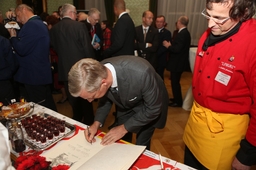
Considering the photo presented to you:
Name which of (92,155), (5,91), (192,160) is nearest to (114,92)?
(92,155)

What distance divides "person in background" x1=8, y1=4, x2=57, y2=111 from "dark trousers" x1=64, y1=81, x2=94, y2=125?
0.29 meters

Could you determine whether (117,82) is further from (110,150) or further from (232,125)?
(232,125)

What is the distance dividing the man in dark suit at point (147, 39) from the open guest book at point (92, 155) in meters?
2.49

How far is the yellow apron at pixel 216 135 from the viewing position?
103cm

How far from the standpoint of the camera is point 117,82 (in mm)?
1165

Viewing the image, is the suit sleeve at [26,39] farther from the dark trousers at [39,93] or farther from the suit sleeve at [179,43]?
the suit sleeve at [179,43]

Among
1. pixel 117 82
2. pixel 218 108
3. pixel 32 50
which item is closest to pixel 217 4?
pixel 218 108

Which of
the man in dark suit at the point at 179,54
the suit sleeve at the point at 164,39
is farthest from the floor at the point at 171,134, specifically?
the suit sleeve at the point at 164,39

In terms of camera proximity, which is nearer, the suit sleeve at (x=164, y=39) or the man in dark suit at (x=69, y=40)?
the man in dark suit at (x=69, y=40)

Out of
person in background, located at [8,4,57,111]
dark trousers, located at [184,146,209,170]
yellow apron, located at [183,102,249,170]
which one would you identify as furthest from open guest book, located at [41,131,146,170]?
person in background, located at [8,4,57,111]

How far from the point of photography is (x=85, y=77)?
3.18ft

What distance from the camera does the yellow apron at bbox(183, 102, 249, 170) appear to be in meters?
1.03

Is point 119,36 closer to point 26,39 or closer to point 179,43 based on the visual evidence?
point 179,43

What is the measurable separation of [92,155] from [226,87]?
70 cm
